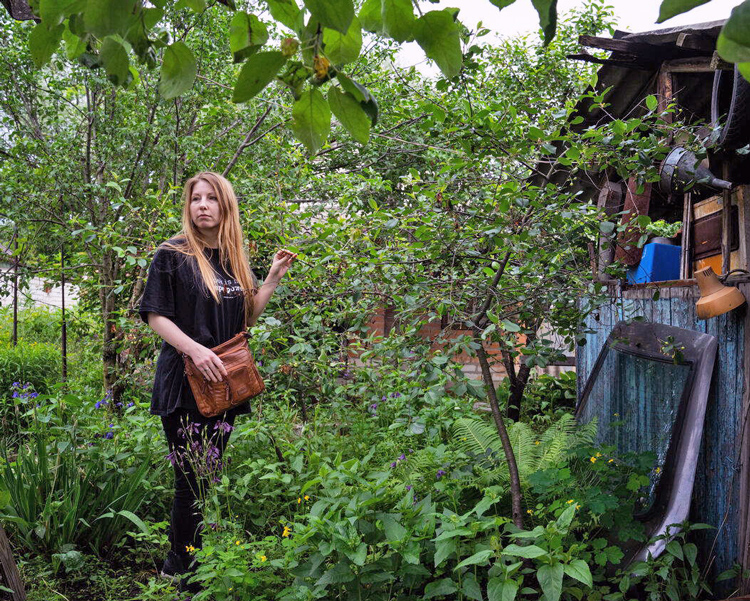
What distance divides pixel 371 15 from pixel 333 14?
0.75 ft

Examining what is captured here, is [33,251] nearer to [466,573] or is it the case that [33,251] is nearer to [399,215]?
[399,215]

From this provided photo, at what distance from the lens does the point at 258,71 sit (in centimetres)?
80

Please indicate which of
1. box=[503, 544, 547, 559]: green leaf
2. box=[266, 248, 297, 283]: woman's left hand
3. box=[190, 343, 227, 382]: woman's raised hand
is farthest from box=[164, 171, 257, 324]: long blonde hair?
box=[503, 544, 547, 559]: green leaf

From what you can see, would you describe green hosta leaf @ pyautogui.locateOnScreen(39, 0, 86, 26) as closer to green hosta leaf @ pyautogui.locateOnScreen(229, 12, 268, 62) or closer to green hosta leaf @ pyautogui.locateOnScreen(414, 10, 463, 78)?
green hosta leaf @ pyautogui.locateOnScreen(229, 12, 268, 62)

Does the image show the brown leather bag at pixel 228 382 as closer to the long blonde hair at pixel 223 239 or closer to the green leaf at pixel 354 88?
the long blonde hair at pixel 223 239

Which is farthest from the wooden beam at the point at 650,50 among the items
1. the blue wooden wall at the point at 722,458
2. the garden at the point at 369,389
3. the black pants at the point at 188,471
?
the black pants at the point at 188,471

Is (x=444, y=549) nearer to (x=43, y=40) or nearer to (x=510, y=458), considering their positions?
(x=510, y=458)

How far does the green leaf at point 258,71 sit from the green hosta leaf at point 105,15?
0.14 metres

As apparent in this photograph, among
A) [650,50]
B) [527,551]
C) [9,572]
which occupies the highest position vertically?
[650,50]

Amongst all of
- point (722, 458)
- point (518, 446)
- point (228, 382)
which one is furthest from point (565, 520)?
point (228, 382)

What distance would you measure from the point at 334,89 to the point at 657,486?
3.04 m

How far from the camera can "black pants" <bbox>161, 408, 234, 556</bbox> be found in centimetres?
304

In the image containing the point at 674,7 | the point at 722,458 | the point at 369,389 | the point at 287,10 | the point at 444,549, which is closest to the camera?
the point at 674,7

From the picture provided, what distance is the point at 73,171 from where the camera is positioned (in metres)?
5.91
